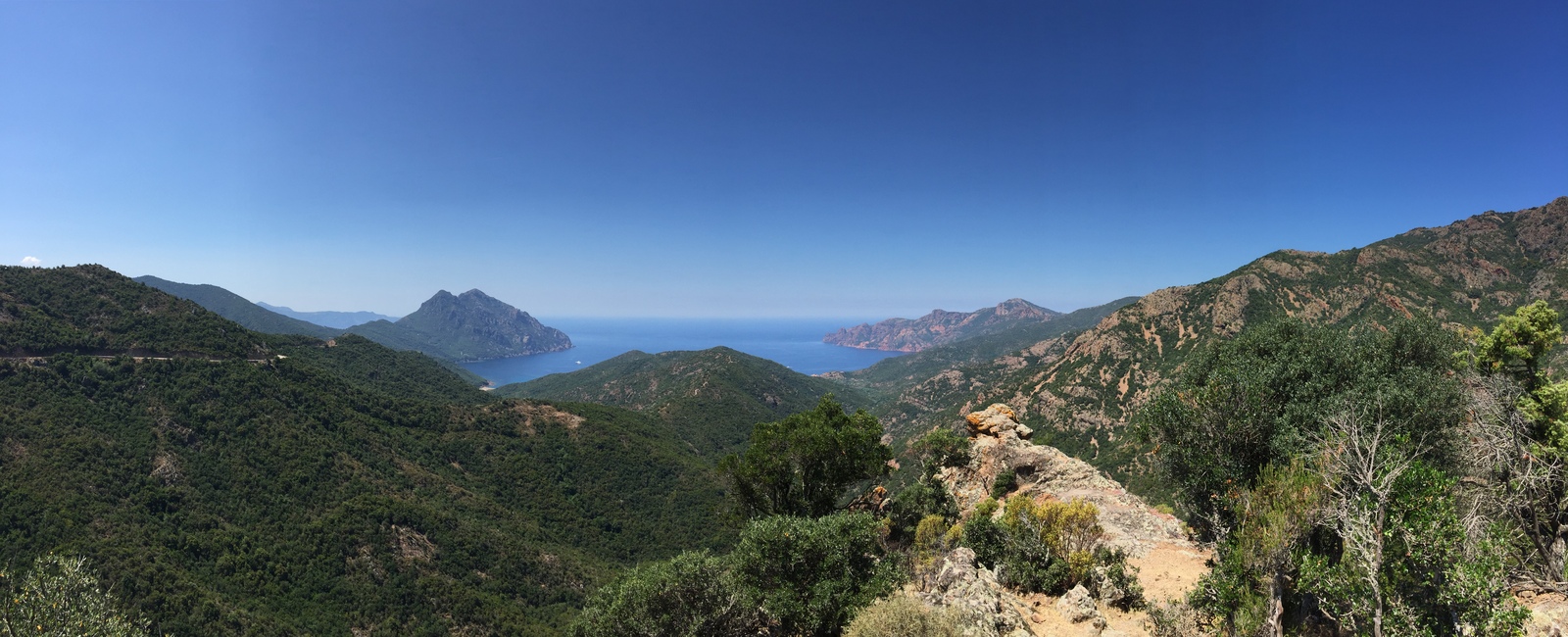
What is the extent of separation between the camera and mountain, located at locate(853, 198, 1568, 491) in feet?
294

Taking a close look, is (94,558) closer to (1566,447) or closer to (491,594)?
(491,594)

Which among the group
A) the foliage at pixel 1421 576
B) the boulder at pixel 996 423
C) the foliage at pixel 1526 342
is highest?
the foliage at pixel 1526 342

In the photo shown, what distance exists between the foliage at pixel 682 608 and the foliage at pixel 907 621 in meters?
5.08

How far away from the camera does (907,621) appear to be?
34.3 ft

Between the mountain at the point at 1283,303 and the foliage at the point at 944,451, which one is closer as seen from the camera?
the foliage at the point at 944,451

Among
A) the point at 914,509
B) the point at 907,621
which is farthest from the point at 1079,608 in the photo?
the point at 914,509

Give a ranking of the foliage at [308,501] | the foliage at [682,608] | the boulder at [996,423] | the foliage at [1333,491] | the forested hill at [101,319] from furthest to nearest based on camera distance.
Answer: the forested hill at [101,319]
the foliage at [308,501]
the boulder at [996,423]
the foliage at [682,608]
the foliage at [1333,491]

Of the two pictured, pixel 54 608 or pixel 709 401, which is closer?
pixel 54 608

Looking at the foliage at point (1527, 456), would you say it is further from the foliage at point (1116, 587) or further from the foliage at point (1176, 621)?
the foliage at point (1116, 587)

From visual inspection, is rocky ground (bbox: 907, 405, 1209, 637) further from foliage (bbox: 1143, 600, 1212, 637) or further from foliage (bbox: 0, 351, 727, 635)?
foliage (bbox: 0, 351, 727, 635)

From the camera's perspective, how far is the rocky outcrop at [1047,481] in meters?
20.9

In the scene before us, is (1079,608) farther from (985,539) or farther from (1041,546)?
(985,539)

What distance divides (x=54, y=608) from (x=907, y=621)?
24.3 meters

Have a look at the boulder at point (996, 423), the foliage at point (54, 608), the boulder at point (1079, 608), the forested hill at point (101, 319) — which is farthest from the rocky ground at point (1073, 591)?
the forested hill at point (101, 319)
